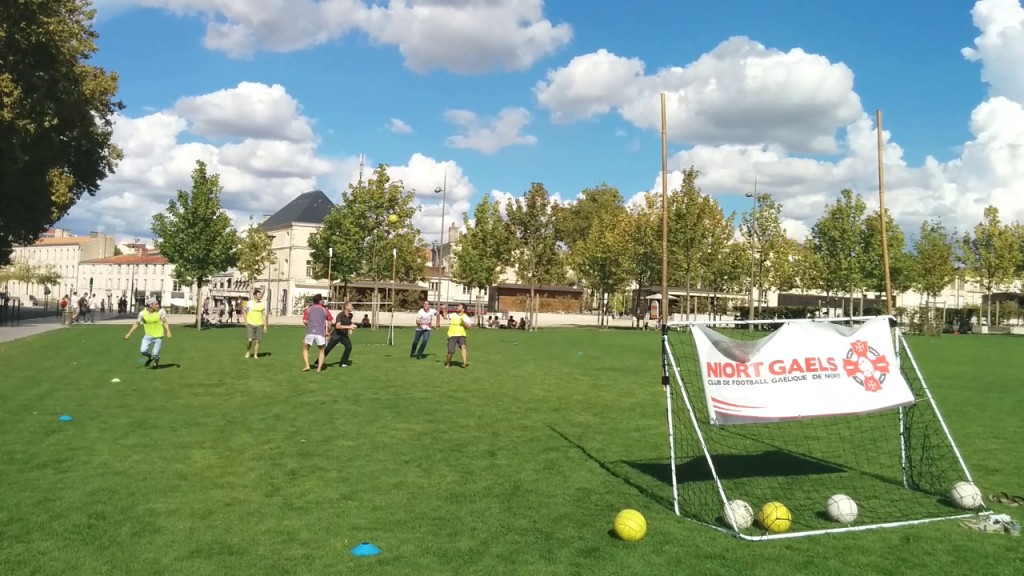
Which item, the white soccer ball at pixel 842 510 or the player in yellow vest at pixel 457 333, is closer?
the white soccer ball at pixel 842 510

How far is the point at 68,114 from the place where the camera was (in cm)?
3086

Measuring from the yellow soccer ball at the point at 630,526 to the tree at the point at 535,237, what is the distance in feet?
185

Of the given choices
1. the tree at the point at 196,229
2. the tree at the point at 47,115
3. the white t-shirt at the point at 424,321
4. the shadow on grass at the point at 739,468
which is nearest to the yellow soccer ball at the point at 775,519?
the shadow on grass at the point at 739,468

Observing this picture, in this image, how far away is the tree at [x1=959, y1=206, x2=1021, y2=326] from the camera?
6378 centimetres

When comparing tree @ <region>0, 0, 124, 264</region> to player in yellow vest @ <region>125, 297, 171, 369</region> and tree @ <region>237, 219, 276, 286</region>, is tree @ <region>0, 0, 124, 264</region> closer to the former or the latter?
player in yellow vest @ <region>125, 297, 171, 369</region>

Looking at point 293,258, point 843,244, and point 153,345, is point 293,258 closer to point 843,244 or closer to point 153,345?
point 843,244

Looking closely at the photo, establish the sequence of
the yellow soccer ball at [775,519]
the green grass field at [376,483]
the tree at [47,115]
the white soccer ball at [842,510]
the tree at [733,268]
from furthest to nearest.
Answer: the tree at [733,268], the tree at [47,115], the white soccer ball at [842,510], the yellow soccer ball at [775,519], the green grass field at [376,483]

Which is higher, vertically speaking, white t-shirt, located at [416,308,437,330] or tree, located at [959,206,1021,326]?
tree, located at [959,206,1021,326]

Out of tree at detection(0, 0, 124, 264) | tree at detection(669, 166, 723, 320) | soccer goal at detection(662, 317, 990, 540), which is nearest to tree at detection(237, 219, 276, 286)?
tree at detection(0, 0, 124, 264)

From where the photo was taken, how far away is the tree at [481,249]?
59844 mm

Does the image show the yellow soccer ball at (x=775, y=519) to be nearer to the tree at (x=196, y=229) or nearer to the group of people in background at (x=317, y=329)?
the group of people in background at (x=317, y=329)

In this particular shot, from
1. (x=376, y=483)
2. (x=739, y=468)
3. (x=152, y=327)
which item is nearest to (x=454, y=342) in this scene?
(x=152, y=327)

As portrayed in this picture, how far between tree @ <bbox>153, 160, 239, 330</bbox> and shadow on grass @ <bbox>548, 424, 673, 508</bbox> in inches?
1375

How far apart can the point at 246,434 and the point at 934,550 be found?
854cm
